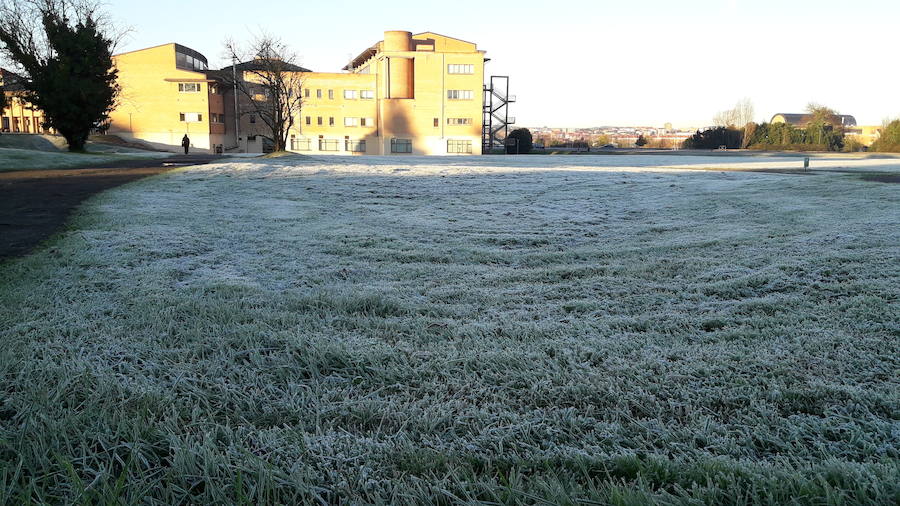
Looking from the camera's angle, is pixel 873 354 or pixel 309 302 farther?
pixel 309 302

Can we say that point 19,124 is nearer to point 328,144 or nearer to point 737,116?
point 328,144

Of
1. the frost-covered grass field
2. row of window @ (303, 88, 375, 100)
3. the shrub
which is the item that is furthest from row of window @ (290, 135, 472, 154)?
the frost-covered grass field

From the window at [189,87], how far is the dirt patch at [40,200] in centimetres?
4169

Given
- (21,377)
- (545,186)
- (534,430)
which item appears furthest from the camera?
(545,186)

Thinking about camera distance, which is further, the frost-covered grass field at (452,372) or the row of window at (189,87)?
the row of window at (189,87)

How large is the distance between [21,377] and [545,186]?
11.9 metres

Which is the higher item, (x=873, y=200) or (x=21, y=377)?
(x=873, y=200)

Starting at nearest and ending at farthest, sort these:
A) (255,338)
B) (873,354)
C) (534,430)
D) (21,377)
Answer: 1. (534,430)
2. (21,377)
3. (873,354)
4. (255,338)

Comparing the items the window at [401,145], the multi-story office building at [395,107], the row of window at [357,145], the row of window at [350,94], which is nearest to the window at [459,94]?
the multi-story office building at [395,107]

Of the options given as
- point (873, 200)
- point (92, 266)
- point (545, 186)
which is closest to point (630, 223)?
point (873, 200)

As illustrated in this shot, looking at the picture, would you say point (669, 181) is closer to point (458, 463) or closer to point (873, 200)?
point (873, 200)

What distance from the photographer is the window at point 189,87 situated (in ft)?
173

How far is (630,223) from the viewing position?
800 centimetres

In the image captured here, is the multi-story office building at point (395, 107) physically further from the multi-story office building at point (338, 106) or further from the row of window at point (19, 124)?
the row of window at point (19, 124)
